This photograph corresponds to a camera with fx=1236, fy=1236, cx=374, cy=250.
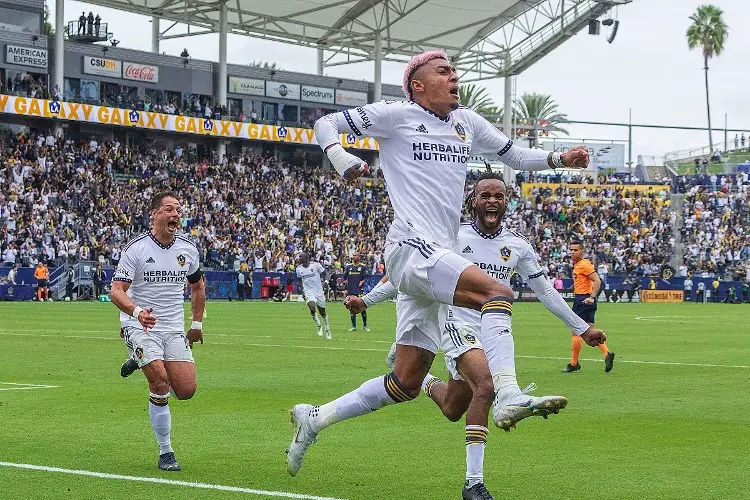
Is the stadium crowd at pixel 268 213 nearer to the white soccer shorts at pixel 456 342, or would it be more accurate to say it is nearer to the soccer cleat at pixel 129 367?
the soccer cleat at pixel 129 367

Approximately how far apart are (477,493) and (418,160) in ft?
7.88

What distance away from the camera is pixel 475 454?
348 inches

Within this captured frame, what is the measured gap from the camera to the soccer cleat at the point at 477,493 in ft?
28.1

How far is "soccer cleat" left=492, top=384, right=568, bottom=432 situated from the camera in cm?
777

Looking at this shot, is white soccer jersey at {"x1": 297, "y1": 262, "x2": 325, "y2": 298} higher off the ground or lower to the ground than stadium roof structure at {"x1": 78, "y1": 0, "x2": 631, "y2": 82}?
lower

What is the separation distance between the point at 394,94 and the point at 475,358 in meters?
74.2

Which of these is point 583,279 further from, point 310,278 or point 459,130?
point 459,130

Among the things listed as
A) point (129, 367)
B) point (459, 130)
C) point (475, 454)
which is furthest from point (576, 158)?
point (129, 367)

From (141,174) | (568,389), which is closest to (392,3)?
(141,174)

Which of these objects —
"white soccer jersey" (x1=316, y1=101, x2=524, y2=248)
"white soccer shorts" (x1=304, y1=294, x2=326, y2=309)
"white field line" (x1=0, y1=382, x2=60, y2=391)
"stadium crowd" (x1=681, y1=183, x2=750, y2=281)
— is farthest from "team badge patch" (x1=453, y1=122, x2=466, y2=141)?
"stadium crowd" (x1=681, y1=183, x2=750, y2=281)

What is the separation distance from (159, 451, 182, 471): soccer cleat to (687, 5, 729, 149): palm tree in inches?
4140

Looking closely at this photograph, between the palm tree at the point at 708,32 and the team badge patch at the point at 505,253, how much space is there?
102877 mm

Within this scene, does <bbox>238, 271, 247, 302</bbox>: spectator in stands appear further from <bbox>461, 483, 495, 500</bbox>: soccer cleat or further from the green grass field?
<bbox>461, 483, 495, 500</bbox>: soccer cleat

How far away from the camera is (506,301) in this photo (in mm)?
7949
